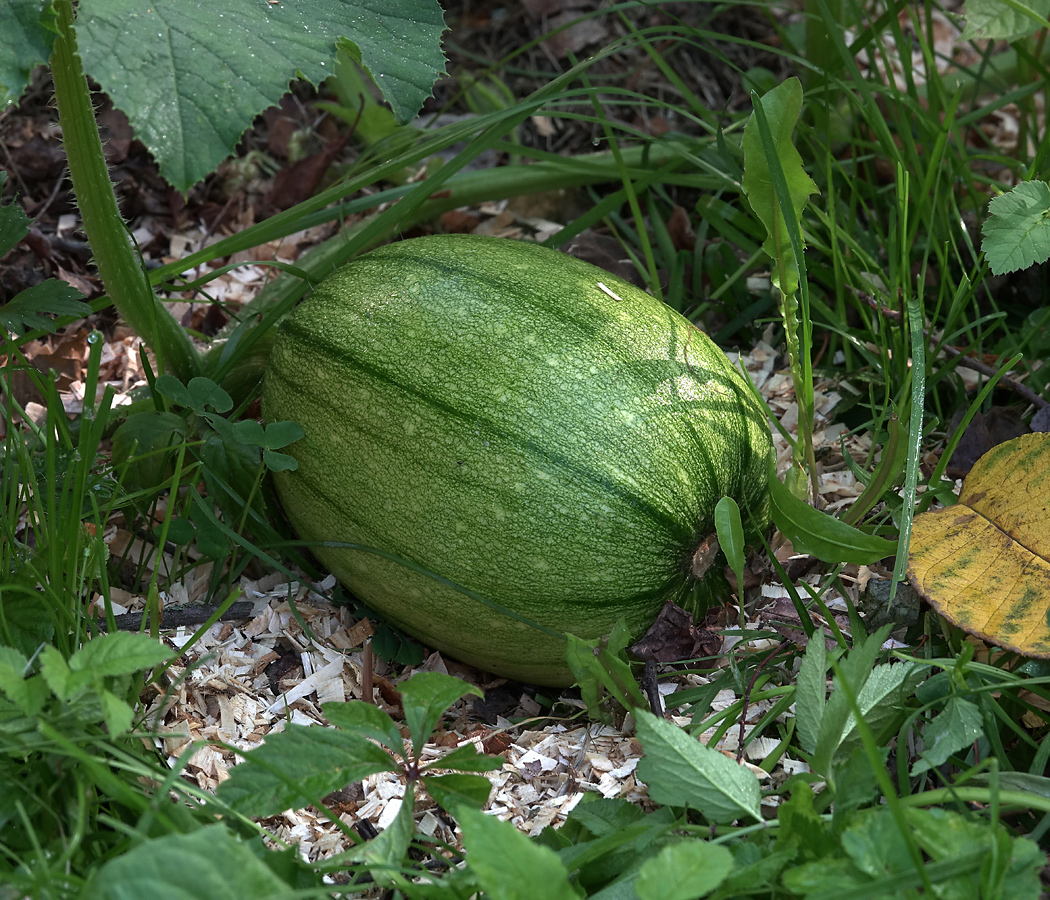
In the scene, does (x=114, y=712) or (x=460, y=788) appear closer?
(x=114, y=712)

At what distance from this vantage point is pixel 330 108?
3.17 metres

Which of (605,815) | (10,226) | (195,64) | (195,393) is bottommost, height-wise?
(605,815)

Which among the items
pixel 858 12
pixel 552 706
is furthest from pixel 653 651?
pixel 858 12

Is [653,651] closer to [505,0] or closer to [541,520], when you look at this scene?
[541,520]

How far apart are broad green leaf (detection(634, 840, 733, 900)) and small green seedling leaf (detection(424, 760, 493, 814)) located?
40 centimetres

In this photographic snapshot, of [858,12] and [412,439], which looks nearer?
[412,439]

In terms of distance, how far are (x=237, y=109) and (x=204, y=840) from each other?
115 centimetres

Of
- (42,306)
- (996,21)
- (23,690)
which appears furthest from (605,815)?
(996,21)

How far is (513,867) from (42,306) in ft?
5.14

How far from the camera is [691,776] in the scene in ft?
4.74

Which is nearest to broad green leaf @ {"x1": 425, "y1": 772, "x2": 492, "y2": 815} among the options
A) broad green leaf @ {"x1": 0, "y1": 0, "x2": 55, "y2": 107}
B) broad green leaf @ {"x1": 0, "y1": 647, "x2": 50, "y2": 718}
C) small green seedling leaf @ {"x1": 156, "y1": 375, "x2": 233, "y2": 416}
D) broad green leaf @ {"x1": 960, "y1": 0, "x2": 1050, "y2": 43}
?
broad green leaf @ {"x1": 0, "y1": 647, "x2": 50, "y2": 718}

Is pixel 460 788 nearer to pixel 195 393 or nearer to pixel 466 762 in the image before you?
pixel 466 762

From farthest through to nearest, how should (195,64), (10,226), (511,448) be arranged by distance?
(10,226) < (511,448) < (195,64)

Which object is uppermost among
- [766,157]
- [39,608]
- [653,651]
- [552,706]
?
[766,157]
